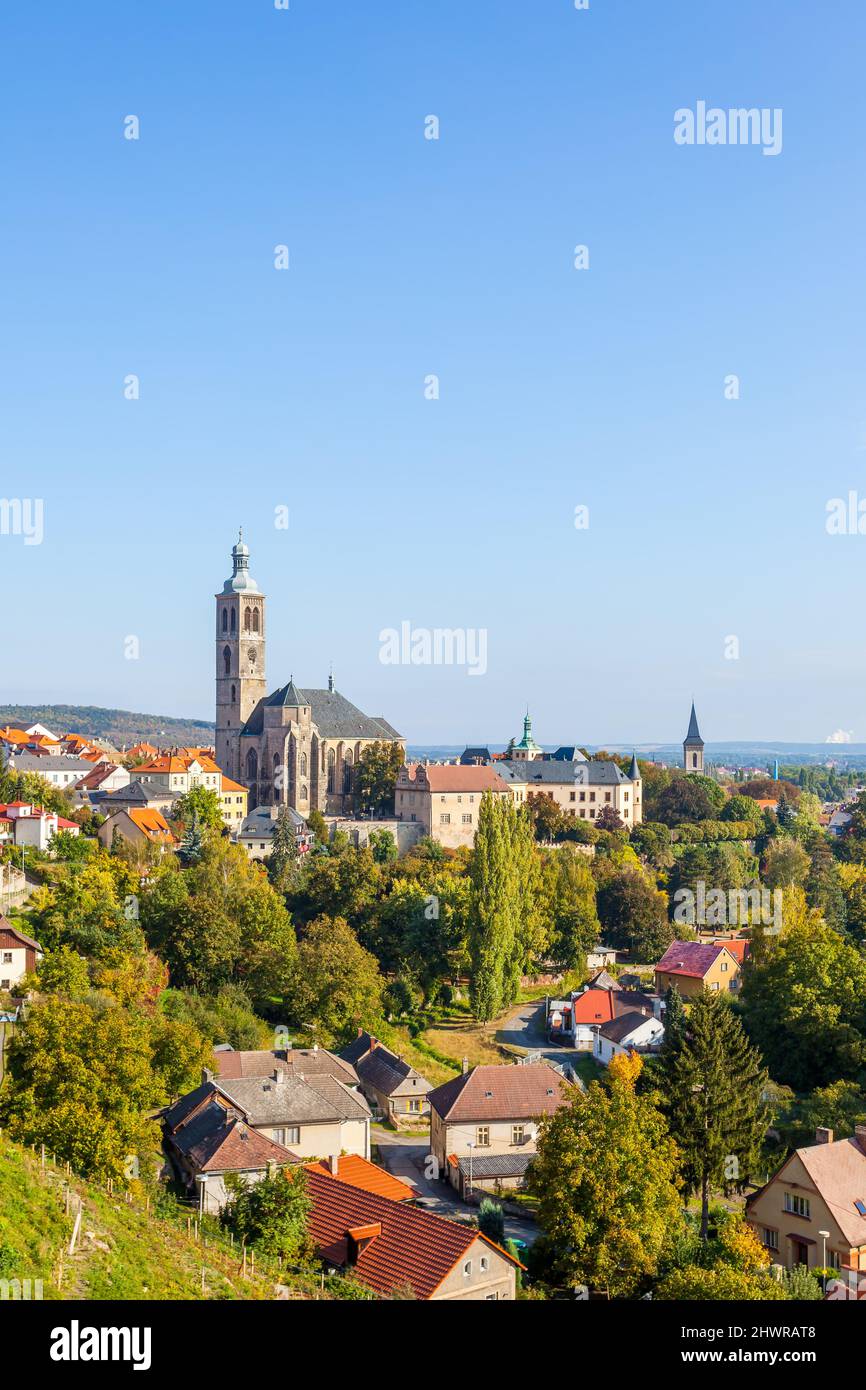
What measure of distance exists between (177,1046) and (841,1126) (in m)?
19.4

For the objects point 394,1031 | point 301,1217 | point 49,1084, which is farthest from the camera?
point 394,1031

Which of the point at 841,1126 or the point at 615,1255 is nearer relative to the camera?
the point at 615,1255

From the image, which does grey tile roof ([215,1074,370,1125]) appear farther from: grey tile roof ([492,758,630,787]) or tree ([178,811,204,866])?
grey tile roof ([492,758,630,787])

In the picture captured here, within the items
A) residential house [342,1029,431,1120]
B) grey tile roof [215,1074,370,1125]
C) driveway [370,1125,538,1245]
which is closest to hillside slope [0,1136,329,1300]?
driveway [370,1125,538,1245]

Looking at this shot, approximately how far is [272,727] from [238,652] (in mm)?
8983

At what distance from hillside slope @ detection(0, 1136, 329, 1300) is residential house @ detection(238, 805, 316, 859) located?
155 feet

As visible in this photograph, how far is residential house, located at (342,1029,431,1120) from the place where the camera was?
41.6 metres

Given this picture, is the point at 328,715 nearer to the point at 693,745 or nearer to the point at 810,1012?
the point at 810,1012

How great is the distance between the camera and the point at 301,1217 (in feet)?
83.5

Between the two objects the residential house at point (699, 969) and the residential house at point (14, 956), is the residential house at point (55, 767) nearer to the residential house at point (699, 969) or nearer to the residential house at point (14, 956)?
the residential house at point (14, 956)

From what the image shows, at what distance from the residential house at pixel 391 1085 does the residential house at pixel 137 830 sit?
19855 millimetres
